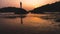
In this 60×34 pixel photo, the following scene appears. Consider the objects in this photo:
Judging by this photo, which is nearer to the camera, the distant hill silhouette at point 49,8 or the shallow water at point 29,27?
the shallow water at point 29,27

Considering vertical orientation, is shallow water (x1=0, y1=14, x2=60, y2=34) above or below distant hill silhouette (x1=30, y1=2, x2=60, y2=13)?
above

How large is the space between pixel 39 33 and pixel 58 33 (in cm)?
115

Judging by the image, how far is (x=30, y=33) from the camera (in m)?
13.8

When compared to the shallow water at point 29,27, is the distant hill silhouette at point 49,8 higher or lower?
lower

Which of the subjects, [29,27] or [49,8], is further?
[49,8]

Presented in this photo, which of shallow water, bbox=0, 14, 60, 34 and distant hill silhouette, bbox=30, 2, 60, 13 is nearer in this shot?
shallow water, bbox=0, 14, 60, 34

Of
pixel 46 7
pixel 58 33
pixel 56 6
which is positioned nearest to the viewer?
pixel 58 33

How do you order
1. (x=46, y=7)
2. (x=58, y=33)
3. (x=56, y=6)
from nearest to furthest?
(x=58, y=33)
(x=56, y=6)
(x=46, y=7)

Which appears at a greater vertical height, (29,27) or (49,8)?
(29,27)

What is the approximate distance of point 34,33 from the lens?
1387 centimetres

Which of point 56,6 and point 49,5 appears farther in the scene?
point 49,5

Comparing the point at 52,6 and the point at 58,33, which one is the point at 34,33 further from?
the point at 52,6

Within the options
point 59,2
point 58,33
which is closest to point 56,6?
point 59,2

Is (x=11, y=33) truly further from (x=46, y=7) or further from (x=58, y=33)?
(x=46, y=7)
